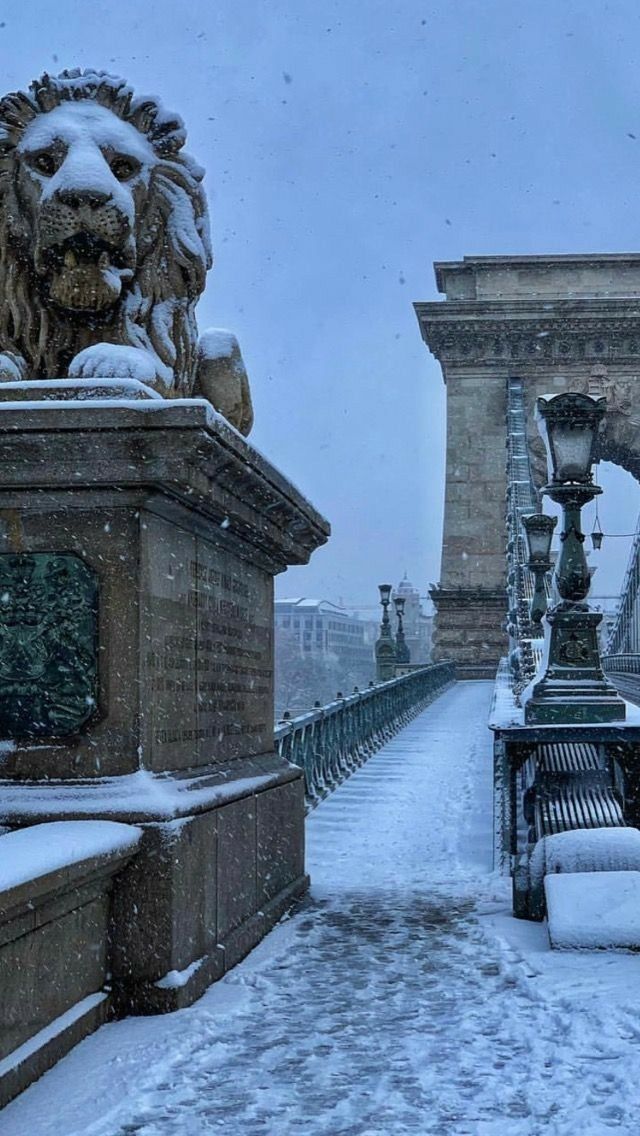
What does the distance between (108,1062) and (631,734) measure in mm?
4467

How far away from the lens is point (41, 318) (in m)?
4.95

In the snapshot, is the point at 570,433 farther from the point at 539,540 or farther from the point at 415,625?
the point at 415,625

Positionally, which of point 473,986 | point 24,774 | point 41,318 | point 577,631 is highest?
point 41,318

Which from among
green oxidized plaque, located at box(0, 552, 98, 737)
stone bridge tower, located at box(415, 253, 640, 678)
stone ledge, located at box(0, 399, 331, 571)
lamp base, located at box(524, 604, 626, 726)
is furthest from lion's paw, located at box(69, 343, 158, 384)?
stone bridge tower, located at box(415, 253, 640, 678)

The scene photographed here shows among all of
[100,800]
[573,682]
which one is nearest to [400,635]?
[573,682]

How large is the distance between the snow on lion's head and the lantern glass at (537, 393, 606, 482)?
4137mm

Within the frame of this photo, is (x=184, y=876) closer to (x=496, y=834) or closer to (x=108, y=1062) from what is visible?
(x=108, y=1062)

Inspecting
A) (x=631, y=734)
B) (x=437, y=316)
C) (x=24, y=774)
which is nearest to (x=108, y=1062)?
(x=24, y=774)

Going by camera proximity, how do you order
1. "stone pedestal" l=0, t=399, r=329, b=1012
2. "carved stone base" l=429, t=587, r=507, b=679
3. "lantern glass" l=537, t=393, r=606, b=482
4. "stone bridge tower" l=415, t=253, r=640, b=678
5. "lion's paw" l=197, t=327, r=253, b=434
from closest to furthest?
"stone pedestal" l=0, t=399, r=329, b=1012 < "lion's paw" l=197, t=327, r=253, b=434 < "lantern glass" l=537, t=393, r=606, b=482 < "carved stone base" l=429, t=587, r=507, b=679 < "stone bridge tower" l=415, t=253, r=640, b=678

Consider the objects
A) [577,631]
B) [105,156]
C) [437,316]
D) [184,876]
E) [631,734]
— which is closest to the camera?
[184,876]

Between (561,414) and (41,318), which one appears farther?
(561,414)

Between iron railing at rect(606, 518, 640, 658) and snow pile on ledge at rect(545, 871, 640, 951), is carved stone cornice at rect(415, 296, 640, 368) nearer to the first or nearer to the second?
iron railing at rect(606, 518, 640, 658)

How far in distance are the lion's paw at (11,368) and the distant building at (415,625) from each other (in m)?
133

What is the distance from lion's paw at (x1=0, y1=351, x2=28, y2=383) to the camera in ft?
15.8
